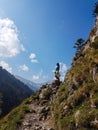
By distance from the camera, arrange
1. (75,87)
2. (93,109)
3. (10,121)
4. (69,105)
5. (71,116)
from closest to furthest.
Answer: (93,109) → (71,116) → (69,105) → (75,87) → (10,121)

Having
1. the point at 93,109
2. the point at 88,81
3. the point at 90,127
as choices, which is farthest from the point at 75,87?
the point at 90,127

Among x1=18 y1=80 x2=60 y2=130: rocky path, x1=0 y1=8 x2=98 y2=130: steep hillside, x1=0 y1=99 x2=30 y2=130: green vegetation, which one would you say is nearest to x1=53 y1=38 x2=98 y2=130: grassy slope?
x1=0 y1=8 x2=98 y2=130: steep hillside

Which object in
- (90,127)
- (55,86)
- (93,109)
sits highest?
(55,86)

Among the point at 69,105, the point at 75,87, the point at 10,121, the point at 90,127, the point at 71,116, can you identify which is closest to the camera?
the point at 90,127

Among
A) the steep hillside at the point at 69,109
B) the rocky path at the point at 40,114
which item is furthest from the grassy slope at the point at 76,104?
the rocky path at the point at 40,114

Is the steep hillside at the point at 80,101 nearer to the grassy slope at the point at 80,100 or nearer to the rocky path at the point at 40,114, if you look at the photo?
the grassy slope at the point at 80,100

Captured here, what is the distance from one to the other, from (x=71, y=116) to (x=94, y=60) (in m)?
10.2

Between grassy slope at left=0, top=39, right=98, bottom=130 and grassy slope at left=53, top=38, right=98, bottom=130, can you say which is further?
grassy slope at left=0, top=39, right=98, bottom=130

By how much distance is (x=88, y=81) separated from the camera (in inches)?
1312

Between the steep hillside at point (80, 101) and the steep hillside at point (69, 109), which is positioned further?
the steep hillside at point (69, 109)

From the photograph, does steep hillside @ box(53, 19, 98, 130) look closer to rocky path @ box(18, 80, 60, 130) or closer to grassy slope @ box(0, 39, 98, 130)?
grassy slope @ box(0, 39, 98, 130)

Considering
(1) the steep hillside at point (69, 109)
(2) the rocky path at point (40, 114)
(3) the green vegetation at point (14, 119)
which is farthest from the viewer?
(3) the green vegetation at point (14, 119)

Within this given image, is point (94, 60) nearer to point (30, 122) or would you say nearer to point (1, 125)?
point (30, 122)

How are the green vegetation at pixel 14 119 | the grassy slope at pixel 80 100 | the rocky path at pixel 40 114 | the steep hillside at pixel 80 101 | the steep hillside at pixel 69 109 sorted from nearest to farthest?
the steep hillside at pixel 80 101
the grassy slope at pixel 80 100
the steep hillside at pixel 69 109
the rocky path at pixel 40 114
the green vegetation at pixel 14 119
